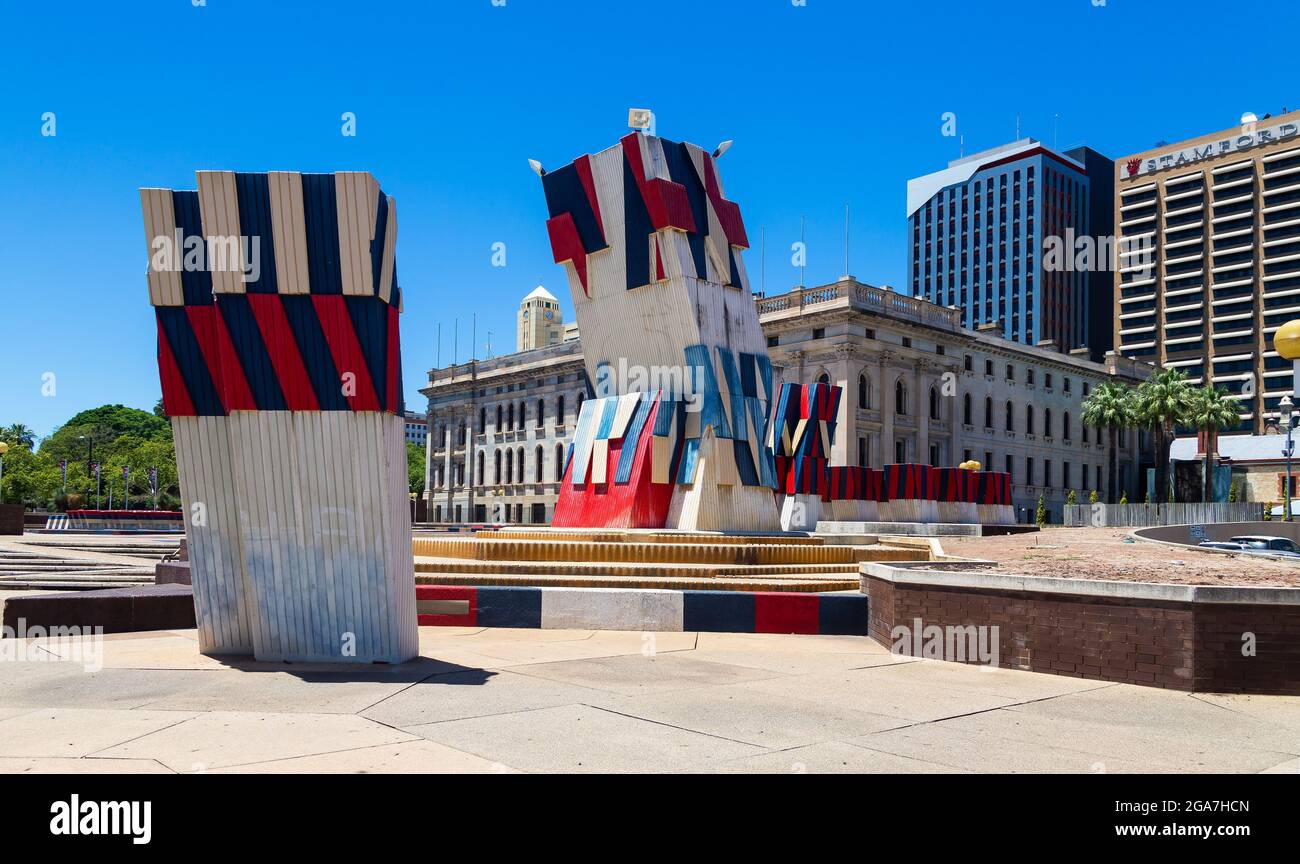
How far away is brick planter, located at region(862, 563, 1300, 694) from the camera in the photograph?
29.5 feet

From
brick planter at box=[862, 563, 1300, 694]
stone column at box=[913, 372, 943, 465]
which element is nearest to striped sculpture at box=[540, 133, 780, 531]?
brick planter at box=[862, 563, 1300, 694]

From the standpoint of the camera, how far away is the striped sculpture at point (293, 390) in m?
10.0

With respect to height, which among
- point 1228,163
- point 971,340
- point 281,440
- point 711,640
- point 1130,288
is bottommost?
point 711,640

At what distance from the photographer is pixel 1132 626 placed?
31.9ft

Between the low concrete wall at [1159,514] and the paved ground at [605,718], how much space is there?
152ft

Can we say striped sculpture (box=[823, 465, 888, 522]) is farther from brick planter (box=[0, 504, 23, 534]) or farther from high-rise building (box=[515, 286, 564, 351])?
high-rise building (box=[515, 286, 564, 351])

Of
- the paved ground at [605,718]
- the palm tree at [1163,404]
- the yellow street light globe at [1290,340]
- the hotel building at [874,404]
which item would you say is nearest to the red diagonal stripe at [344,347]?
the paved ground at [605,718]

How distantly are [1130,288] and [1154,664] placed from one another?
128324 mm

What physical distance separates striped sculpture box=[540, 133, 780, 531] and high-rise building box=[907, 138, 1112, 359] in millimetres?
106083

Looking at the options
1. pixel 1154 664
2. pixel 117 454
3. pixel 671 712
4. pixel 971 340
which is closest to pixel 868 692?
pixel 671 712

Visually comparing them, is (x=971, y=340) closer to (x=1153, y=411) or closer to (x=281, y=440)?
(x=1153, y=411)

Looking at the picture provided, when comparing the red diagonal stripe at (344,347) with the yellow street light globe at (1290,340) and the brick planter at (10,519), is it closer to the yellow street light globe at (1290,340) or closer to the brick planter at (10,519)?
the yellow street light globe at (1290,340)
